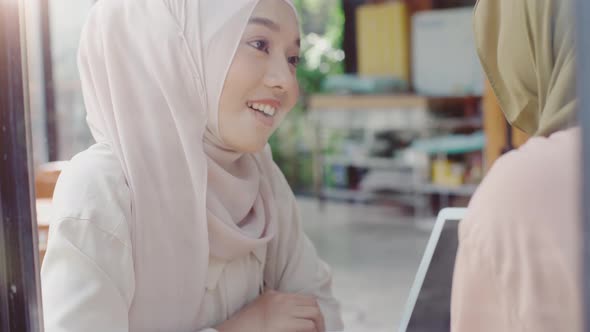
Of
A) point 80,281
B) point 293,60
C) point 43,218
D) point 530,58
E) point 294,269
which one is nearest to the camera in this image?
point 530,58

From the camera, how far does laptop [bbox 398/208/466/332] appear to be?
0.94 meters

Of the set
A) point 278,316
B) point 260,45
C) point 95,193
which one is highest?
point 260,45

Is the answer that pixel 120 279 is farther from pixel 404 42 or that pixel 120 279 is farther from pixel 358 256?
pixel 404 42

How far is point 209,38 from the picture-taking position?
3.60 feet

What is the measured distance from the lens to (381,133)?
572cm

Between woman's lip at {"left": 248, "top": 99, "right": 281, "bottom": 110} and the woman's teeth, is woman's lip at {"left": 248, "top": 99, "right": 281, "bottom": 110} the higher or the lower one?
the higher one

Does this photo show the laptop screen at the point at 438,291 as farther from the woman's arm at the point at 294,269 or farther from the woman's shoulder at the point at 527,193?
the woman's arm at the point at 294,269

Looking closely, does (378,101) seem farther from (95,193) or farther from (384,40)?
(95,193)

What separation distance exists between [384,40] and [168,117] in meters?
5.56

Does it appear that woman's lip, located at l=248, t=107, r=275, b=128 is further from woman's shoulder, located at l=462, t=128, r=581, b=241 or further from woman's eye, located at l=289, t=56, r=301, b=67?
woman's shoulder, located at l=462, t=128, r=581, b=241

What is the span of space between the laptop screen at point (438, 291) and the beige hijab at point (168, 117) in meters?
0.32

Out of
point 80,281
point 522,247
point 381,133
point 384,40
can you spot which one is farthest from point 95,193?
point 384,40

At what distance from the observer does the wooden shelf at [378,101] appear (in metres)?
5.27

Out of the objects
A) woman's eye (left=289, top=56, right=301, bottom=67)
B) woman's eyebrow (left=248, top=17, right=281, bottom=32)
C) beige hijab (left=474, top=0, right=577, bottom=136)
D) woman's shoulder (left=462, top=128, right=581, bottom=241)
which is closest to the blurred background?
woman's eye (left=289, top=56, right=301, bottom=67)
